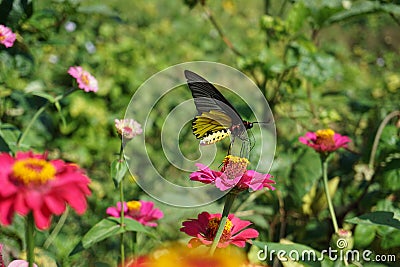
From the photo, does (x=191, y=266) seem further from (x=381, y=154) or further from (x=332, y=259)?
(x=381, y=154)

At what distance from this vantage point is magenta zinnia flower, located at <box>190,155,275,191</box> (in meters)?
0.65

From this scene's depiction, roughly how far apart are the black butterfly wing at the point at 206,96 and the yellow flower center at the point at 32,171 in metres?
0.30

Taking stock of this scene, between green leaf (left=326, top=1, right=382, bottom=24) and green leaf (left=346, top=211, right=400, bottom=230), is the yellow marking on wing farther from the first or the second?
green leaf (left=326, top=1, right=382, bottom=24)

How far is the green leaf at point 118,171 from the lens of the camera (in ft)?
2.68

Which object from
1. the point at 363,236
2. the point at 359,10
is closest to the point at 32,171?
the point at 363,236

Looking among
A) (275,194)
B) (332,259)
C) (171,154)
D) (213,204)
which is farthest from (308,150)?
(171,154)

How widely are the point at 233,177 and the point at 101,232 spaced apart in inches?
11.9

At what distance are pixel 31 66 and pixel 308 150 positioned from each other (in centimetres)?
66

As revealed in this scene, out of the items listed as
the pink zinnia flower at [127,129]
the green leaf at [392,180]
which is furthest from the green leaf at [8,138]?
the green leaf at [392,180]

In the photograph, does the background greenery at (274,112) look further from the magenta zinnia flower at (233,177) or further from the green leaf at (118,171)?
the magenta zinnia flower at (233,177)

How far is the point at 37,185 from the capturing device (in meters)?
0.50

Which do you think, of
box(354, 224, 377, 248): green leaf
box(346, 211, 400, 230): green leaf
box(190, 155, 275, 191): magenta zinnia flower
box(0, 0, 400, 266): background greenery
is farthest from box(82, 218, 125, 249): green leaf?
box(354, 224, 377, 248): green leaf

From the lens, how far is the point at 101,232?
0.87m

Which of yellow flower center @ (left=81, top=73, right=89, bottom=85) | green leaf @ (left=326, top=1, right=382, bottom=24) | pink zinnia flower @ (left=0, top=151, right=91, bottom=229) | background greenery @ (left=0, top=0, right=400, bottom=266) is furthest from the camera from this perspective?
→ green leaf @ (left=326, top=1, right=382, bottom=24)
